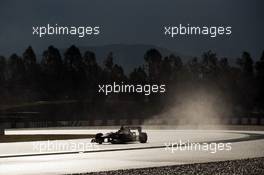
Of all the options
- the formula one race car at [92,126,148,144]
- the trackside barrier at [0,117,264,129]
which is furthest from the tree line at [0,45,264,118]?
the formula one race car at [92,126,148,144]

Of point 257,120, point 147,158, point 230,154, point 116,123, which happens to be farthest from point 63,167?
point 116,123

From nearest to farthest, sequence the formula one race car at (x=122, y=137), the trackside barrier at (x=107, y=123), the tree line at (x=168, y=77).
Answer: the formula one race car at (x=122, y=137) < the trackside barrier at (x=107, y=123) < the tree line at (x=168, y=77)

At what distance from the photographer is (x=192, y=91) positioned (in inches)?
7431

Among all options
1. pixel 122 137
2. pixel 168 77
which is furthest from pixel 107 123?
pixel 168 77

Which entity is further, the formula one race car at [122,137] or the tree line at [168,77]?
the tree line at [168,77]

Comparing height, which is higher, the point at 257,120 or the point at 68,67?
the point at 68,67

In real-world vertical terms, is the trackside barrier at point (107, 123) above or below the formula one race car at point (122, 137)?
below

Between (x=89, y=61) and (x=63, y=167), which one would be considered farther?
(x=89, y=61)

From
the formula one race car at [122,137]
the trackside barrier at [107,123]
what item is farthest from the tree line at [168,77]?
the formula one race car at [122,137]

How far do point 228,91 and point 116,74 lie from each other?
40292 millimetres

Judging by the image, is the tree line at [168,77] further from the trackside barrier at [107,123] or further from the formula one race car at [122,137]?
the formula one race car at [122,137]

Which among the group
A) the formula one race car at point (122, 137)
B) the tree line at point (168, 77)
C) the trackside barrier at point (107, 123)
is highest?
the tree line at point (168, 77)

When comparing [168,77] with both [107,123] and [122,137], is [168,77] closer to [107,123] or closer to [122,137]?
[107,123]

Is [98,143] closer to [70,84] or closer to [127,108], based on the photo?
[127,108]
